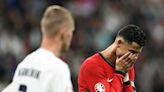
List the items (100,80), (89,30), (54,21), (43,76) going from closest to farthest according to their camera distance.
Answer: (43,76) < (54,21) < (100,80) < (89,30)

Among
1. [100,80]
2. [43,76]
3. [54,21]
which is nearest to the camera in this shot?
[43,76]

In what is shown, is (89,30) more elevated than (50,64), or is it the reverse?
(50,64)

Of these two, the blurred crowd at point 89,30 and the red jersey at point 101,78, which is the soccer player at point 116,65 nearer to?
the red jersey at point 101,78

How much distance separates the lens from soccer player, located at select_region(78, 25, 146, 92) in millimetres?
7465

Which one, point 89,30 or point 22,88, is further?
point 89,30

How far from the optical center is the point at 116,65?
759 cm

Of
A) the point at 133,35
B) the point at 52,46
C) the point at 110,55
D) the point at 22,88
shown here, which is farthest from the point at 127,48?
the point at 22,88

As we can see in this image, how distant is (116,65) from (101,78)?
0.73ft

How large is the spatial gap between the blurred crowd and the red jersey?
21.7 feet

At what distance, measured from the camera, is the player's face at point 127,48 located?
7.43 metres

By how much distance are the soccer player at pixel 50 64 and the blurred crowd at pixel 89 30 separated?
8.03m

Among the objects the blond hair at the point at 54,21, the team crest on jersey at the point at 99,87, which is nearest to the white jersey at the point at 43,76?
the blond hair at the point at 54,21

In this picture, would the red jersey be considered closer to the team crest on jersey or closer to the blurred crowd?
the team crest on jersey

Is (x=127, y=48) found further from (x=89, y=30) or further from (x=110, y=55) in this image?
(x=89, y=30)
